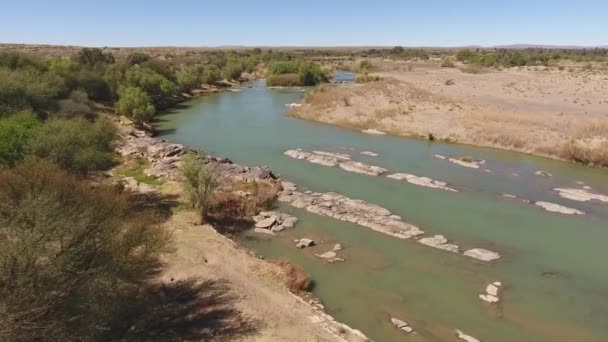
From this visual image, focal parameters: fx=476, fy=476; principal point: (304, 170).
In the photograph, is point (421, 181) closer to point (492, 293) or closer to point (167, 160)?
point (492, 293)

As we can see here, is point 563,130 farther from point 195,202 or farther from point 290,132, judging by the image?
point 195,202

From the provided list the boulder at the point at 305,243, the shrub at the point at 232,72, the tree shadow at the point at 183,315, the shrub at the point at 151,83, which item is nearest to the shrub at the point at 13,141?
the tree shadow at the point at 183,315

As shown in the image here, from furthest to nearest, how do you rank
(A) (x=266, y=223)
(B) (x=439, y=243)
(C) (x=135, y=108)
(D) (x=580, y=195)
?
(C) (x=135, y=108), (D) (x=580, y=195), (A) (x=266, y=223), (B) (x=439, y=243)

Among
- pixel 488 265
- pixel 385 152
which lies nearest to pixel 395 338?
pixel 488 265

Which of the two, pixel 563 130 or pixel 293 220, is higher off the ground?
pixel 563 130

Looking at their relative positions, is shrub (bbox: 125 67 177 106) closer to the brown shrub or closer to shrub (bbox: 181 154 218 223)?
→ shrub (bbox: 181 154 218 223)

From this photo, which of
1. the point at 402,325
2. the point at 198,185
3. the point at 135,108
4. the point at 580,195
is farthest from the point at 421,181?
the point at 135,108

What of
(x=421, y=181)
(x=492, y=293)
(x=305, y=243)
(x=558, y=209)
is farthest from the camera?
(x=421, y=181)
